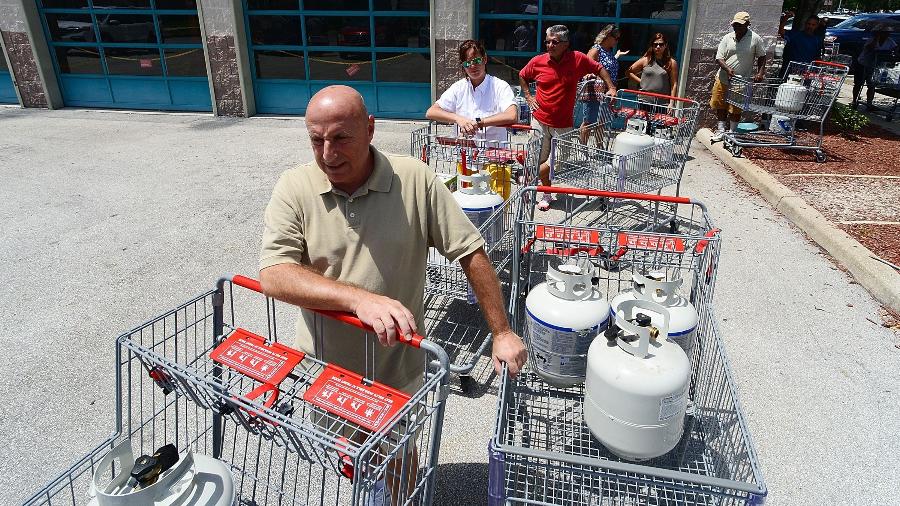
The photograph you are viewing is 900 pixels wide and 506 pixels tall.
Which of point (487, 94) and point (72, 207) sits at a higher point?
point (487, 94)

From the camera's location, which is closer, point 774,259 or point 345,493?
point 345,493

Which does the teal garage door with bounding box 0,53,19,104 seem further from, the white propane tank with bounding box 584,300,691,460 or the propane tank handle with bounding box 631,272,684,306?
the white propane tank with bounding box 584,300,691,460

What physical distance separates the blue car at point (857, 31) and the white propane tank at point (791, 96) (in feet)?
47.2

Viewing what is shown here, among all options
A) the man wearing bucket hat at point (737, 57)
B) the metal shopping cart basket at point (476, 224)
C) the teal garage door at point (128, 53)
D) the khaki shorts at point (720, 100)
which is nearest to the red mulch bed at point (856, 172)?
the khaki shorts at point (720, 100)

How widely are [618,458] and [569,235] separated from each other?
1140 millimetres

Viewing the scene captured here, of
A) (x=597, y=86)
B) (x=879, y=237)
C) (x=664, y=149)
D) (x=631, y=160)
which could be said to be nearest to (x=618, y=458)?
(x=631, y=160)

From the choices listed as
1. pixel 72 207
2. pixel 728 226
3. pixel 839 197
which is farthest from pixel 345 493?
pixel 839 197

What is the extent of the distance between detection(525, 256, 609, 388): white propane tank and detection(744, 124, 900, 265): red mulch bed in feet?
14.5

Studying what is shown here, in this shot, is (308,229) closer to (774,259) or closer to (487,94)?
(487,94)

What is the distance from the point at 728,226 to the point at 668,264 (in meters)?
4.25

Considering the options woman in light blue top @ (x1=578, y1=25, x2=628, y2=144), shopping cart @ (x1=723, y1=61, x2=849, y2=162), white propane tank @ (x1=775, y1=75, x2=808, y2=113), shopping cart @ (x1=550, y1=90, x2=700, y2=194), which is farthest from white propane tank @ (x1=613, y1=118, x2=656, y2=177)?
white propane tank @ (x1=775, y1=75, x2=808, y2=113)

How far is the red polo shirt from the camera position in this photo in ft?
21.7

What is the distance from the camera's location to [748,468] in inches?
78.8

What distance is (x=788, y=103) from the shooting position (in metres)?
8.61
